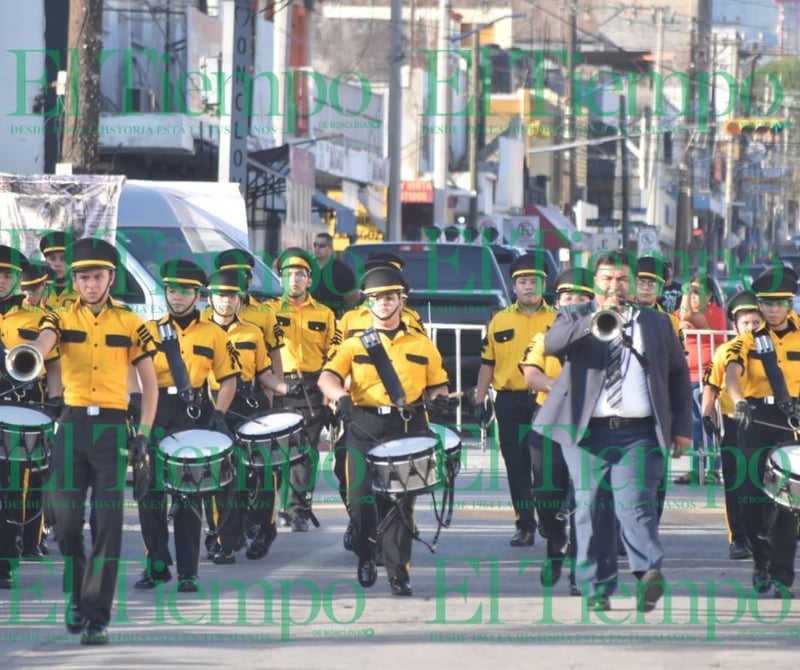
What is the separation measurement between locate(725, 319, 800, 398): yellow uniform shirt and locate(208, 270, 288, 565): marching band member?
10.2ft

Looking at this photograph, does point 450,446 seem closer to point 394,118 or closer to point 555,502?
point 555,502

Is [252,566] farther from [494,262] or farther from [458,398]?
[494,262]

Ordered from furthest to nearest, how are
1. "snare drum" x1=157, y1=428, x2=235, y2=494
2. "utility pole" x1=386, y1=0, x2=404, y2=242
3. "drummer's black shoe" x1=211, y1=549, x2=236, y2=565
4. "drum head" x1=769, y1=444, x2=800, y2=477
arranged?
"utility pole" x1=386, y1=0, x2=404, y2=242 → "drummer's black shoe" x1=211, y1=549, x2=236, y2=565 → "snare drum" x1=157, y1=428, x2=235, y2=494 → "drum head" x1=769, y1=444, x2=800, y2=477

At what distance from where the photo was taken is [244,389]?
12805 mm

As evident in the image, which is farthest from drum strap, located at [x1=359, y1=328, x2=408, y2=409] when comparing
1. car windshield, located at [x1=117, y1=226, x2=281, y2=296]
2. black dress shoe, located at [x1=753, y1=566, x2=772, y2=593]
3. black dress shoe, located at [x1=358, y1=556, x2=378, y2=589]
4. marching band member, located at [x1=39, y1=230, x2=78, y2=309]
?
car windshield, located at [x1=117, y1=226, x2=281, y2=296]

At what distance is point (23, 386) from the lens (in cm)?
1197

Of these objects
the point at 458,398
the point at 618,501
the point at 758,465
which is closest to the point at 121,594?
the point at 458,398

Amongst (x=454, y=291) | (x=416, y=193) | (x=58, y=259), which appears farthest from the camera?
(x=416, y=193)

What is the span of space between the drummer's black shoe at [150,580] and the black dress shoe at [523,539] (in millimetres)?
2969

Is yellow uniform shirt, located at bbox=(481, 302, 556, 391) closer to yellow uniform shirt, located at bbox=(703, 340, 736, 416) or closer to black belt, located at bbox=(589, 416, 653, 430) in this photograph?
yellow uniform shirt, located at bbox=(703, 340, 736, 416)

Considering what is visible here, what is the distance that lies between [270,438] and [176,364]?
1163 millimetres

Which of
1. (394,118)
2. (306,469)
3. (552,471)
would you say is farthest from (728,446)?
(394,118)

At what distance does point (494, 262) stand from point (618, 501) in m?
12.5

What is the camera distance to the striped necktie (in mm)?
9914
